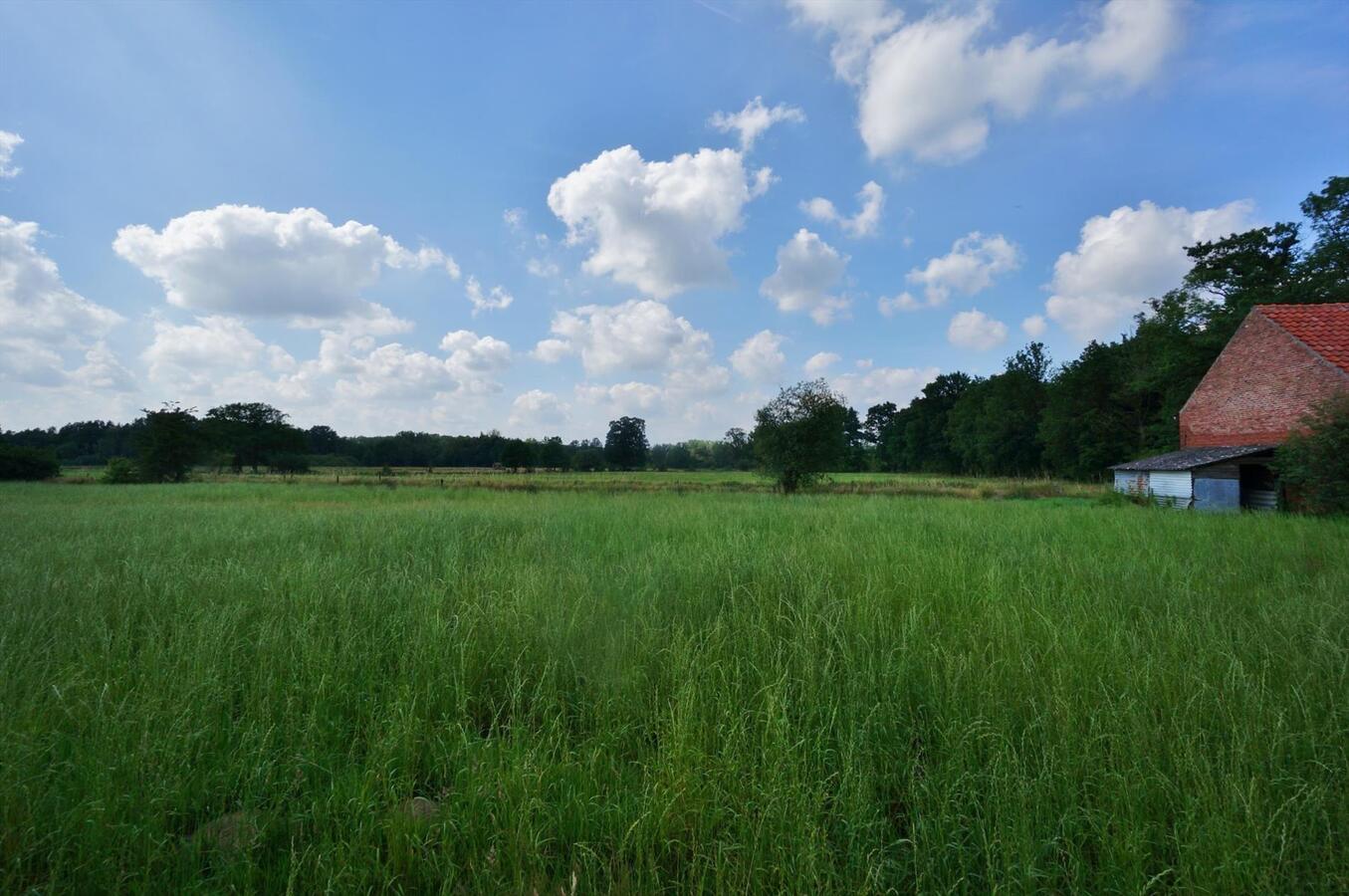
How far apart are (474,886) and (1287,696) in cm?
427

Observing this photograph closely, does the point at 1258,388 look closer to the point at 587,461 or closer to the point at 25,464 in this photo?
the point at 587,461

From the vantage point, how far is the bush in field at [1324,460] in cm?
1320

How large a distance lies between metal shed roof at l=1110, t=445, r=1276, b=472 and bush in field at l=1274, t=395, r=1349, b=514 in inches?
92.2

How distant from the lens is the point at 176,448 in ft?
143

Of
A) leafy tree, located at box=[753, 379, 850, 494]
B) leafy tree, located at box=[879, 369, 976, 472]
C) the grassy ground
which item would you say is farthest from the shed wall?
leafy tree, located at box=[879, 369, 976, 472]

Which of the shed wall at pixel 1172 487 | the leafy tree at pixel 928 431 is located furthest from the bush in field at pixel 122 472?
the leafy tree at pixel 928 431

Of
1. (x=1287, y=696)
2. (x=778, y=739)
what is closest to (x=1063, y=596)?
(x=1287, y=696)

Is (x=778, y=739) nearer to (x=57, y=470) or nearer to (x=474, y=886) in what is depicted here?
(x=474, y=886)

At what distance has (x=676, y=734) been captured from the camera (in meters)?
2.35

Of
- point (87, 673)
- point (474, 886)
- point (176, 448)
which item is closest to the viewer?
point (474, 886)

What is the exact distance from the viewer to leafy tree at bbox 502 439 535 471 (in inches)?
3012

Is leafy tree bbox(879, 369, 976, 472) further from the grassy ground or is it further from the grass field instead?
the grass field

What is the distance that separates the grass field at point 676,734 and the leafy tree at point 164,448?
173 feet

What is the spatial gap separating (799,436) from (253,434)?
266 feet
